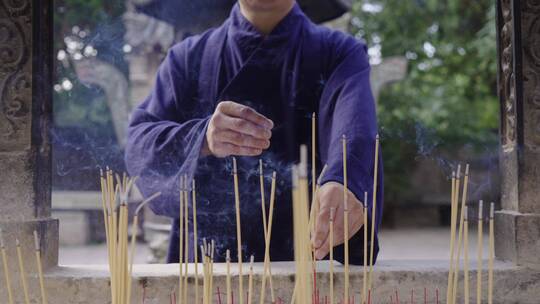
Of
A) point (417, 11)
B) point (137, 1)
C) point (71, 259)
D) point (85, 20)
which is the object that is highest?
point (417, 11)

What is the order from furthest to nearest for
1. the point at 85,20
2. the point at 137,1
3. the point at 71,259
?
the point at 85,20
the point at 71,259
the point at 137,1

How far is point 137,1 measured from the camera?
2.95 metres

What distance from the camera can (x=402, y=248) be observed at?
537 cm

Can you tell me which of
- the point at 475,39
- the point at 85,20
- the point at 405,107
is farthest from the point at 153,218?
the point at 475,39

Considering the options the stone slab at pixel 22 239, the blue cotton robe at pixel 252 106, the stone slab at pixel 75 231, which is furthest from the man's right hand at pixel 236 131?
the stone slab at pixel 75 231

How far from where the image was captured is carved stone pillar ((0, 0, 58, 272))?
164 centimetres

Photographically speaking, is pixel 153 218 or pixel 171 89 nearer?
pixel 171 89

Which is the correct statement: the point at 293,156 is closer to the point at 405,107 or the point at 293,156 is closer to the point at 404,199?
the point at 404,199

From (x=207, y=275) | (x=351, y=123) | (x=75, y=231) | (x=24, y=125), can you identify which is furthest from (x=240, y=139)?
(x=75, y=231)

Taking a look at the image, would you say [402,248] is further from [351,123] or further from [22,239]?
[22,239]

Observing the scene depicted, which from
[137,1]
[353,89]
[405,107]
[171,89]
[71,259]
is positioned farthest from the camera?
[405,107]

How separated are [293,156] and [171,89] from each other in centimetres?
45

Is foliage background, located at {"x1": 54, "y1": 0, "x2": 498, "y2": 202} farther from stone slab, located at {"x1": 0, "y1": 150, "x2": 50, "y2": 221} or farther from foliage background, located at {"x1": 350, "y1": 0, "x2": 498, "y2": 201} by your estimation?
stone slab, located at {"x1": 0, "y1": 150, "x2": 50, "y2": 221}

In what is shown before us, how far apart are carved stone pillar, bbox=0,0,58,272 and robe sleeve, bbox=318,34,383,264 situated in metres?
0.76
